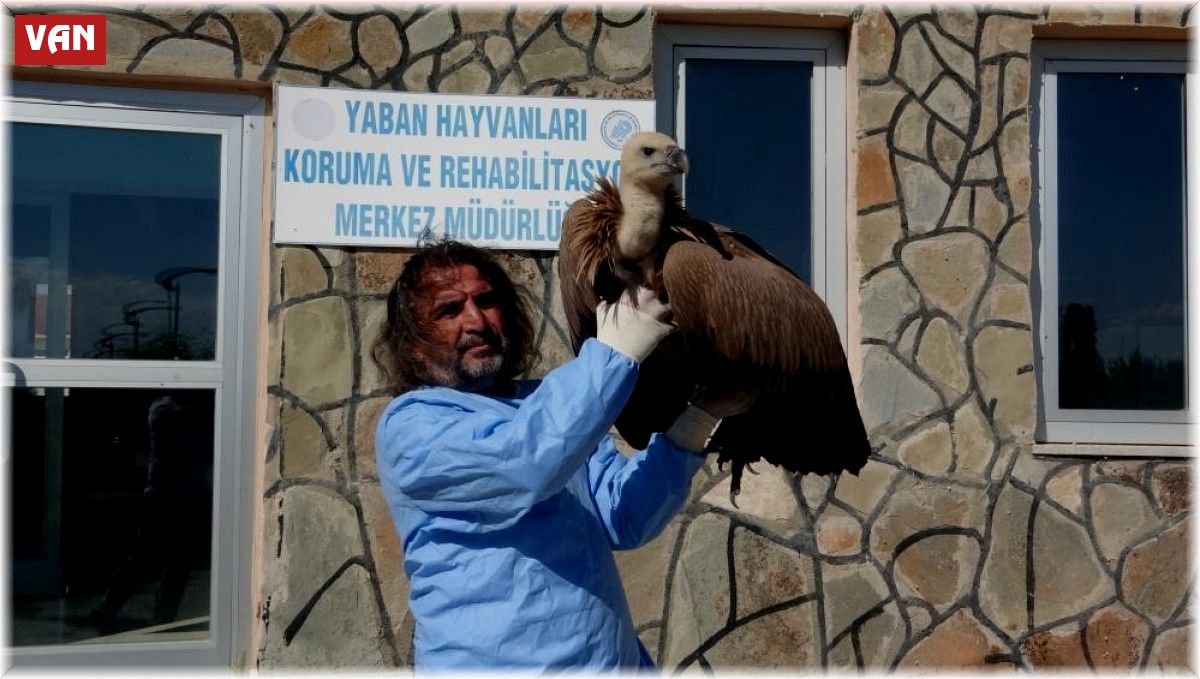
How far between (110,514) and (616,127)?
2256mm

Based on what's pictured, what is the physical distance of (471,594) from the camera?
6.90ft

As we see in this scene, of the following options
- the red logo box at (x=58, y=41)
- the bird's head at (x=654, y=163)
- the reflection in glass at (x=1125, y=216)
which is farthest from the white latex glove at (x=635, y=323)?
the reflection in glass at (x=1125, y=216)

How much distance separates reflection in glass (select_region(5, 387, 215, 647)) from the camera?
4.07 meters

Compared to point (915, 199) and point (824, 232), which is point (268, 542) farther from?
point (915, 199)

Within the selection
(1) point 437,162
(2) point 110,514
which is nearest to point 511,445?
(1) point 437,162

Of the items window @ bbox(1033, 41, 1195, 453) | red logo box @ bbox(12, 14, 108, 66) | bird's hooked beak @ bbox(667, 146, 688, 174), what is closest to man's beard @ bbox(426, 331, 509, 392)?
bird's hooked beak @ bbox(667, 146, 688, 174)

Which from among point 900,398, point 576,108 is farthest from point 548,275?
point 900,398

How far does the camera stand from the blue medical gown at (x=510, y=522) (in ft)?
6.44

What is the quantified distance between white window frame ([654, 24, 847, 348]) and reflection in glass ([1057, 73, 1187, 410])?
2.86 ft

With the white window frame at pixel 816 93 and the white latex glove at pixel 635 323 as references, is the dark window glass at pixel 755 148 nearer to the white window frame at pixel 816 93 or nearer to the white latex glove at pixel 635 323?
the white window frame at pixel 816 93

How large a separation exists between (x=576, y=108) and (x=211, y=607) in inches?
86.7

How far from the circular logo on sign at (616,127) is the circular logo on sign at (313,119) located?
96cm

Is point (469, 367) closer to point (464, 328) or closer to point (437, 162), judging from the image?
point (464, 328)

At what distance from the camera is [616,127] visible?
4.16 metres
